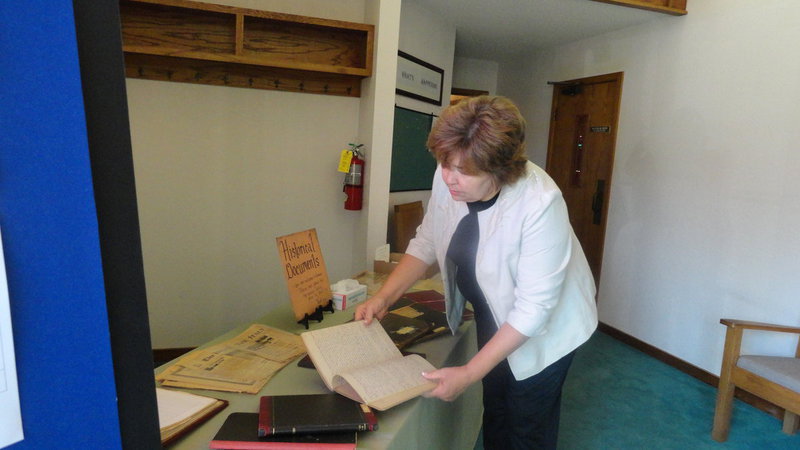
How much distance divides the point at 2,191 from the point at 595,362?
3559mm

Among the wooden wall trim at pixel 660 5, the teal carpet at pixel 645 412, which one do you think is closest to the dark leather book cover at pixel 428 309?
the teal carpet at pixel 645 412

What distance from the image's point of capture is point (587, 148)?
4305 mm

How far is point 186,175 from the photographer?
2.88 m

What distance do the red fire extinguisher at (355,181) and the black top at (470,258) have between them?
1473mm

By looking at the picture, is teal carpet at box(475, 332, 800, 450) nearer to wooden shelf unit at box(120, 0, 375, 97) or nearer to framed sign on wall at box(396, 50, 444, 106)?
wooden shelf unit at box(120, 0, 375, 97)

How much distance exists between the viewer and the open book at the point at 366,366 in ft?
3.56

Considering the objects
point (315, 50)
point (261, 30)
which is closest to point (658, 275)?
point (315, 50)

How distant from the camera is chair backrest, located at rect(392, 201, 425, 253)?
3.59 meters

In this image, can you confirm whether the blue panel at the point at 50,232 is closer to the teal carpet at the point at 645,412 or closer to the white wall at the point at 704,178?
the teal carpet at the point at 645,412

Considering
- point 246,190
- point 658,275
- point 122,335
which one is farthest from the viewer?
point 658,275

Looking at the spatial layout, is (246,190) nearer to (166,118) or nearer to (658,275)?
(166,118)

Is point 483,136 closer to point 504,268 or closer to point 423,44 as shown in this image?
point 504,268

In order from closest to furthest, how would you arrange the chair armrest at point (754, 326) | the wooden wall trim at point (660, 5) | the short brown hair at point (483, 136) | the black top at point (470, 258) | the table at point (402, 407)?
1. the table at point (402, 407)
2. the short brown hair at point (483, 136)
3. the black top at point (470, 258)
4. the chair armrest at point (754, 326)
5. the wooden wall trim at point (660, 5)

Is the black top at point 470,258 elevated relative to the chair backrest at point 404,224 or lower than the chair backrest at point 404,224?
elevated
